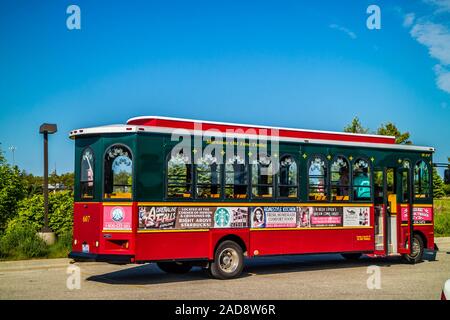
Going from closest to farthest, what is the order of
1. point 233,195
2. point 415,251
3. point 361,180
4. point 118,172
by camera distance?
point 118,172 < point 233,195 < point 361,180 < point 415,251

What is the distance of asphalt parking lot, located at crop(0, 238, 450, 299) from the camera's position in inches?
422

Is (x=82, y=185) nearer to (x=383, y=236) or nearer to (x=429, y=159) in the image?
(x=383, y=236)

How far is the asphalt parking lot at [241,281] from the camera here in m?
10.7

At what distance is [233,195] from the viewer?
13.2m

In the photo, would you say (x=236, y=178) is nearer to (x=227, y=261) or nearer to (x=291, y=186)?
(x=291, y=186)

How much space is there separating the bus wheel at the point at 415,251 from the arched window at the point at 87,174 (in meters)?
8.95

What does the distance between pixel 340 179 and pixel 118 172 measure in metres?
5.79

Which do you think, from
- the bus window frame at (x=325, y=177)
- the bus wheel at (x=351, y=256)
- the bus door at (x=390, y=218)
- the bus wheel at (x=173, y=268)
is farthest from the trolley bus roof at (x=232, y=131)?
the bus wheel at (x=351, y=256)

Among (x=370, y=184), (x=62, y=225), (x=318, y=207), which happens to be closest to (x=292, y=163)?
(x=318, y=207)

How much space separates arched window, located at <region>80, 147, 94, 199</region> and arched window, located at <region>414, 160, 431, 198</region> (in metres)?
9.03

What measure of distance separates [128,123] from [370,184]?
652 centimetres

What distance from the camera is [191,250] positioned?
1233cm

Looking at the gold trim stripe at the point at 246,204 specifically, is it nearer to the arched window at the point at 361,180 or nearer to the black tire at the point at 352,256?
the arched window at the point at 361,180

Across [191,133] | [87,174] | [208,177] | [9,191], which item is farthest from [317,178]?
[9,191]
